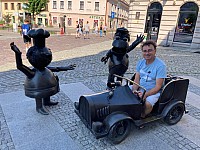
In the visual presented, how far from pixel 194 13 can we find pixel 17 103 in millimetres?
13890

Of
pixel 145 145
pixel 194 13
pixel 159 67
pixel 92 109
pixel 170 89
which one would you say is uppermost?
pixel 194 13

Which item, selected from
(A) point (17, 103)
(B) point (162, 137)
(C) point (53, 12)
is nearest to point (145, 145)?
(B) point (162, 137)

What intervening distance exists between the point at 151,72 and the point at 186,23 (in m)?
13.1

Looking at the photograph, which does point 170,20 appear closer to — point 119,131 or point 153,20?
point 153,20

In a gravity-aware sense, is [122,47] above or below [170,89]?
above

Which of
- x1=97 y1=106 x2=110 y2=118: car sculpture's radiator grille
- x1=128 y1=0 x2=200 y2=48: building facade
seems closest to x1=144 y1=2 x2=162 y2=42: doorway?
x1=128 y1=0 x2=200 y2=48: building facade

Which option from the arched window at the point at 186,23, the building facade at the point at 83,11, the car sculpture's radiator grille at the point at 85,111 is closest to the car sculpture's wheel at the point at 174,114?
the car sculpture's radiator grille at the point at 85,111

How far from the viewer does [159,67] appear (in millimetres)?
2877

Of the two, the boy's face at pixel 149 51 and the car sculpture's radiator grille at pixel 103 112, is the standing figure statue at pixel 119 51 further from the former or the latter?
the car sculpture's radiator grille at pixel 103 112

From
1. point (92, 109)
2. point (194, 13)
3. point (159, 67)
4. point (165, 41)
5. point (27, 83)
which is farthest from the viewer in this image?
point (165, 41)

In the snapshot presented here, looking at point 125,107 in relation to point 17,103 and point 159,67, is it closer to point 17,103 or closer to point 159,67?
point 159,67

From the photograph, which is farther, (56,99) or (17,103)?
(56,99)

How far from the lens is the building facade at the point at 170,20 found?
13.5m

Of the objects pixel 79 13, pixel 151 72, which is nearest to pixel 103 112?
pixel 151 72
